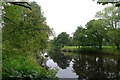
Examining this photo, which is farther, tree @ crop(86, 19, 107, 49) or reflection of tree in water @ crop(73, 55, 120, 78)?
tree @ crop(86, 19, 107, 49)

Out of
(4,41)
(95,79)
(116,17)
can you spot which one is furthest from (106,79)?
(116,17)

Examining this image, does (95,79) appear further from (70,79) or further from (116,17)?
(116,17)

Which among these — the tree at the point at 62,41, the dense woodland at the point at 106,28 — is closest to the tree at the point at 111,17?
the dense woodland at the point at 106,28

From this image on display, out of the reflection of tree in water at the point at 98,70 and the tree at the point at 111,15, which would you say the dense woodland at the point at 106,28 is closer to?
the tree at the point at 111,15

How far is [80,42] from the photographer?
5147cm

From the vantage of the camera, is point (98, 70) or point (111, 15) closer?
point (98, 70)

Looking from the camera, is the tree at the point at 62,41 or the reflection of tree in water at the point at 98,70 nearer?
the reflection of tree in water at the point at 98,70

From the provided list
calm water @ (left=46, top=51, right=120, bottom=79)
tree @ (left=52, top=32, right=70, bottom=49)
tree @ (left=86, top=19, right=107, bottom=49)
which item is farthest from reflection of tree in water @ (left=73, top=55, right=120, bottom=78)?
tree @ (left=52, top=32, right=70, bottom=49)

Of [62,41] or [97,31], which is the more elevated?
[97,31]

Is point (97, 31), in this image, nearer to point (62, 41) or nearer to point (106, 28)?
point (106, 28)

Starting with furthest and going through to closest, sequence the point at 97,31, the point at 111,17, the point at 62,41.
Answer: the point at 62,41
the point at 97,31
the point at 111,17

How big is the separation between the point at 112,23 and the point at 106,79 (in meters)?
30.9

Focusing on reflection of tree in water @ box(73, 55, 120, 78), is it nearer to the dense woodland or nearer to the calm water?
the calm water

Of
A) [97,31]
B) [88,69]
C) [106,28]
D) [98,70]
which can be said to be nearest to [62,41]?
[97,31]
